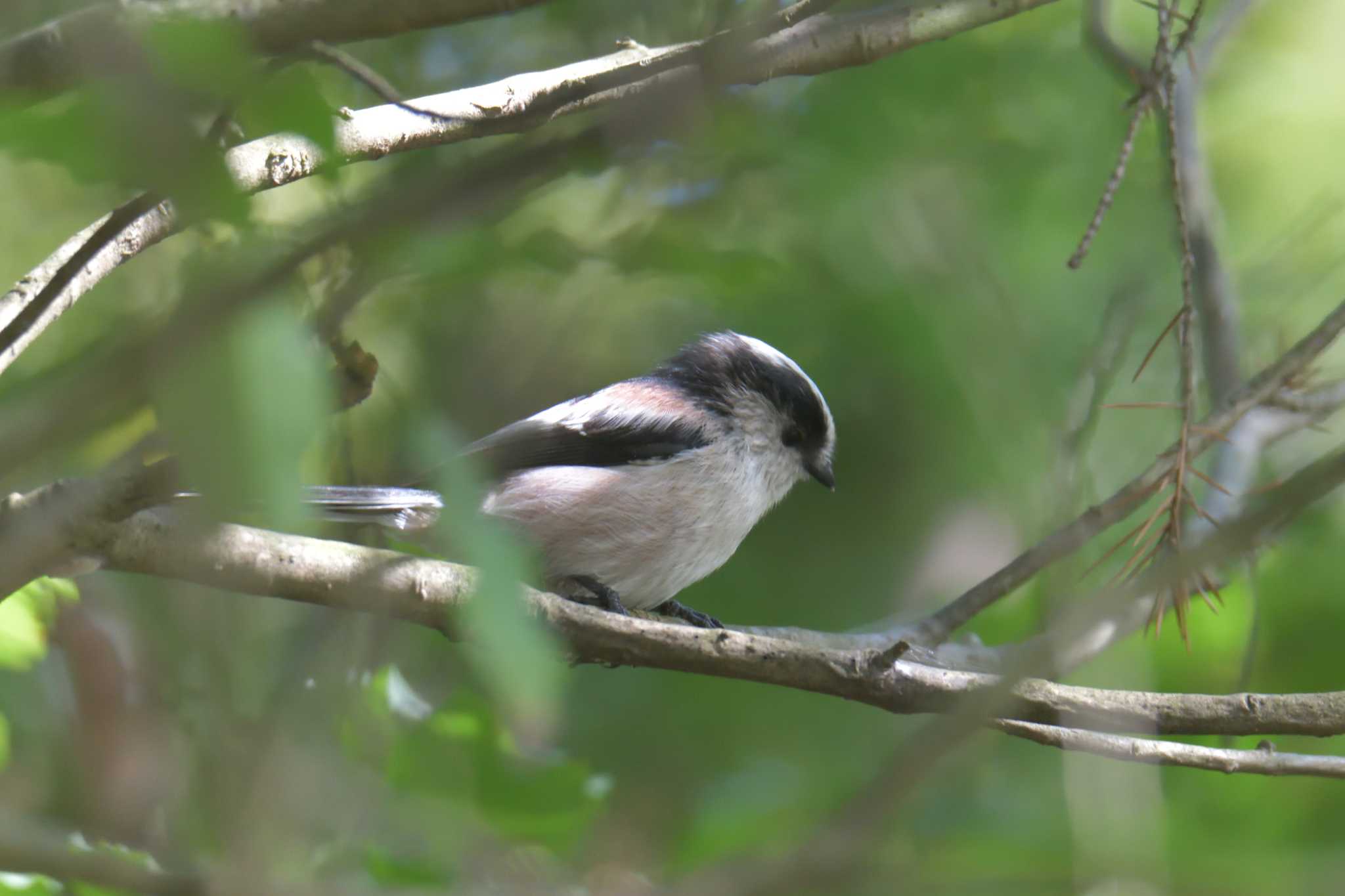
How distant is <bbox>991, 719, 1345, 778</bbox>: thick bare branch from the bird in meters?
1.61

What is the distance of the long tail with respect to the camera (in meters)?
3.50

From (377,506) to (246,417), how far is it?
9.32ft

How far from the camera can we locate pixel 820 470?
4363mm

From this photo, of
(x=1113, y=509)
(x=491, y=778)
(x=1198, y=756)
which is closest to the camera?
(x=1198, y=756)

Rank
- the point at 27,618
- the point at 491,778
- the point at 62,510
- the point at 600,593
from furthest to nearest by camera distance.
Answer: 1. the point at 600,593
2. the point at 491,778
3. the point at 27,618
4. the point at 62,510

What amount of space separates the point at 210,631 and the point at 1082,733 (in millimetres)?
1669

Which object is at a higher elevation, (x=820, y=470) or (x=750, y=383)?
(x=750, y=383)

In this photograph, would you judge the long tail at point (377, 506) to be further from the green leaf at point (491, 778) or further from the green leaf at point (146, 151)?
the green leaf at point (146, 151)

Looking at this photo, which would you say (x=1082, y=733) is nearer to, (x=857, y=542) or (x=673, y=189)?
(x=673, y=189)

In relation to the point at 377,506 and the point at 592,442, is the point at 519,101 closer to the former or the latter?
the point at 377,506

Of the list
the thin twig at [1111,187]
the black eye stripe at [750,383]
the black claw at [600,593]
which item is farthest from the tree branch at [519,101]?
the black eye stripe at [750,383]

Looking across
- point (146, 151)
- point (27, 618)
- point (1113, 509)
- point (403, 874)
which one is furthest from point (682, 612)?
point (146, 151)

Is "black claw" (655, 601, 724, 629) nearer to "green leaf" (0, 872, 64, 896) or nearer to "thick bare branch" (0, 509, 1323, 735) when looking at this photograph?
"thick bare branch" (0, 509, 1323, 735)

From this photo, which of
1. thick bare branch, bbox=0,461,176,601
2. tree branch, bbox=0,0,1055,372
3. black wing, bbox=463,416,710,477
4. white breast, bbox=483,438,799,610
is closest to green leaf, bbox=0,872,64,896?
thick bare branch, bbox=0,461,176,601
